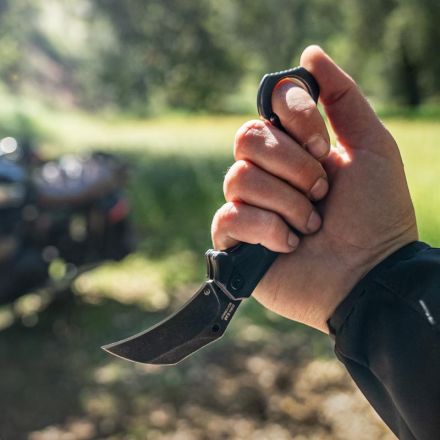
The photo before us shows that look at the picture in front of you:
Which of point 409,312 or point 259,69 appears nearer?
point 409,312

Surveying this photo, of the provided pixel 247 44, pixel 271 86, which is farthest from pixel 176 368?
pixel 271 86

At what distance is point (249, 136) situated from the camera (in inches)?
26.5

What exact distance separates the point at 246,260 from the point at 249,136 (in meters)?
0.12

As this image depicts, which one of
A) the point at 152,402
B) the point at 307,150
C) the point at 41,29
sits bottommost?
the point at 152,402

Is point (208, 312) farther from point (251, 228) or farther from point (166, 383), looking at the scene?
point (166, 383)

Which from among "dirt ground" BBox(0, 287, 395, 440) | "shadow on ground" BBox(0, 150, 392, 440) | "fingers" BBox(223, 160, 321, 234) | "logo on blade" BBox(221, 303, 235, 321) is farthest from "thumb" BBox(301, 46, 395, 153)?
"dirt ground" BBox(0, 287, 395, 440)

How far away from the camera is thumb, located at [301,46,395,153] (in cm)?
70

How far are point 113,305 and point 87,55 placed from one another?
1586 mm

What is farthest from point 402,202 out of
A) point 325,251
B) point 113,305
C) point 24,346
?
point 113,305

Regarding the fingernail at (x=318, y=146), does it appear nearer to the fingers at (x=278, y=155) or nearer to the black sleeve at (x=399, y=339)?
the fingers at (x=278, y=155)

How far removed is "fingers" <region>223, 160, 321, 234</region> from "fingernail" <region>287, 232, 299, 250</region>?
0.01m

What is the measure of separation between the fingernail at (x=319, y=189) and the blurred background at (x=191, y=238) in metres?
0.44

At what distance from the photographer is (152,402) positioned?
2.07m

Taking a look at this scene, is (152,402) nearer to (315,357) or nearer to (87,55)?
(315,357)
